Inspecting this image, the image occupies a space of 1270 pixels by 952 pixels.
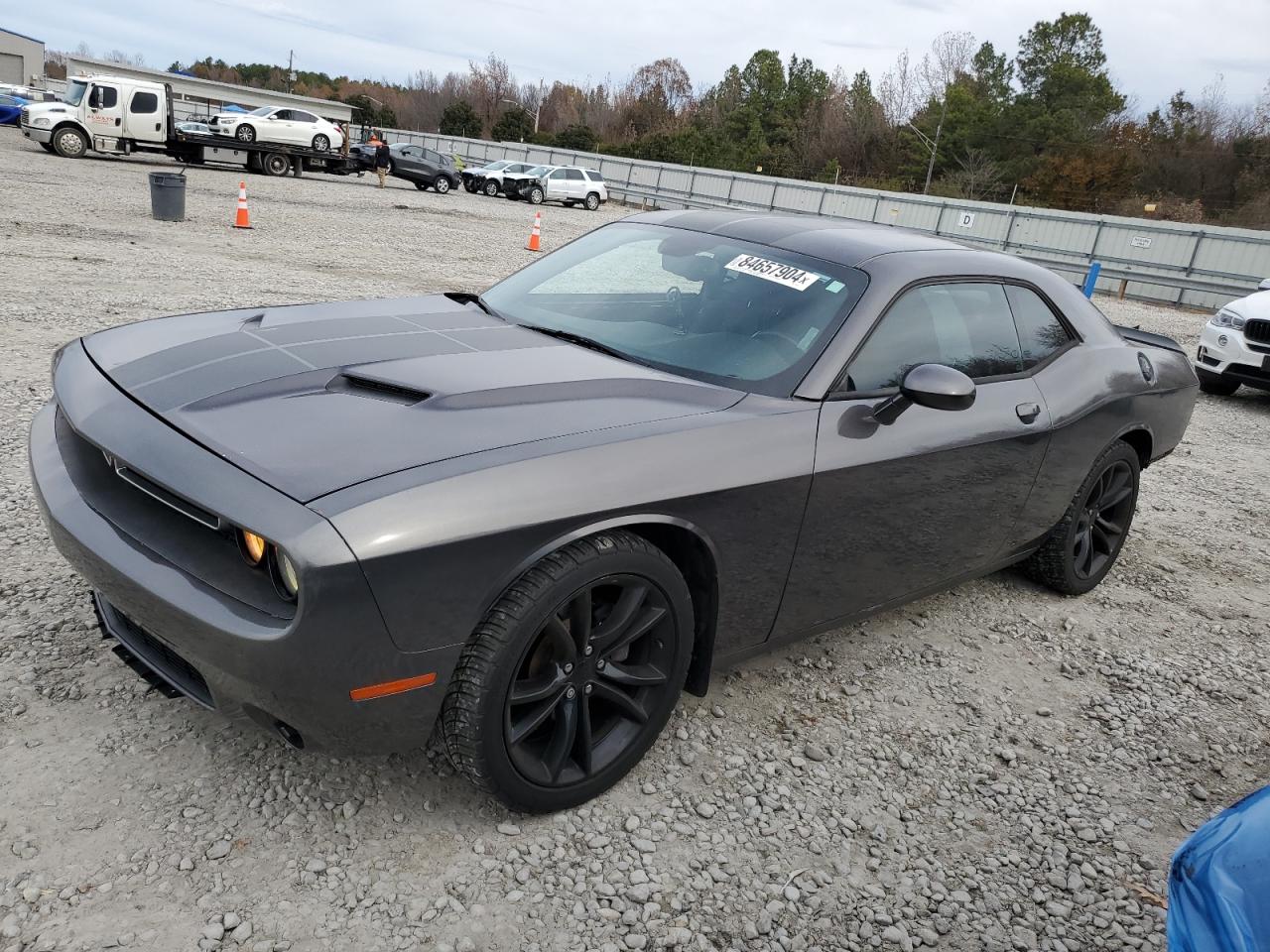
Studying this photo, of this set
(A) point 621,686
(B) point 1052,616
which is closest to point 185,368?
(A) point 621,686

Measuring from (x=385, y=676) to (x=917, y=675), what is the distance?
2.30m

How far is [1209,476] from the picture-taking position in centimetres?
709

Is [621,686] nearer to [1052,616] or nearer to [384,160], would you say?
[1052,616]

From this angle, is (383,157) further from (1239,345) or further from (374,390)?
(374,390)

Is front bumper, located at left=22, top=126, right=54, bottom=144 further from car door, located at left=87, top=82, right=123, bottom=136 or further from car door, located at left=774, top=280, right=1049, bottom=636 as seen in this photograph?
car door, located at left=774, top=280, right=1049, bottom=636

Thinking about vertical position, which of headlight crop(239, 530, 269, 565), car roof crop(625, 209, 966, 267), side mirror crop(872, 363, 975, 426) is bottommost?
headlight crop(239, 530, 269, 565)

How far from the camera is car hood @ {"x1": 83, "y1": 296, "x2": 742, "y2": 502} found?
223 centimetres

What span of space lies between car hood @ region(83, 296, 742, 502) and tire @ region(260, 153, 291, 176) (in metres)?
27.4

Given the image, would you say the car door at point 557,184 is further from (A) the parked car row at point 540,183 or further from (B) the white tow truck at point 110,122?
(B) the white tow truck at point 110,122

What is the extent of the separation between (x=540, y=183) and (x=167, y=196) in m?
19.6

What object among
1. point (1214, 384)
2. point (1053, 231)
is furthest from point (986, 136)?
point (1214, 384)

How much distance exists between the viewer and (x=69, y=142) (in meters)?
25.1

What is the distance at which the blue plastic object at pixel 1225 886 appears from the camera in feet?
5.05

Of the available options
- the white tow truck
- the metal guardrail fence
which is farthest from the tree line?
the white tow truck
